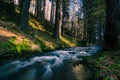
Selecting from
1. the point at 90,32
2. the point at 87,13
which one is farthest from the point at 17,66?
the point at 90,32

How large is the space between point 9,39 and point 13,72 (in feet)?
19.2

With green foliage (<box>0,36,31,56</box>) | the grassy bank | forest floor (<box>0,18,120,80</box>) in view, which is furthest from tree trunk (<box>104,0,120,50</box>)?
green foliage (<box>0,36,31,56</box>)

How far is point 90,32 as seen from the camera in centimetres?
4619

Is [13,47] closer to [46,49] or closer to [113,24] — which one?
[46,49]

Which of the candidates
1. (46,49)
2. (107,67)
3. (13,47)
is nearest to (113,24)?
(107,67)

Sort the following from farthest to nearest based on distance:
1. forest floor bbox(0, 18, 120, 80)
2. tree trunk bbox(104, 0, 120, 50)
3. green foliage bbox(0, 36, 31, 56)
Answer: green foliage bbox(0, 36, 31, 56) < tree trunk bbox(104, 0, 120, 50) < forest floor bbox(0, 18, 120, 80)

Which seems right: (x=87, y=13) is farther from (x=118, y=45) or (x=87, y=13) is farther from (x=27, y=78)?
(x=27, y=78)

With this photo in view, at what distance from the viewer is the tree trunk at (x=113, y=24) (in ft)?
35.1

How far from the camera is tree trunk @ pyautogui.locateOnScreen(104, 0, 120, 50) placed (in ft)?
35.1

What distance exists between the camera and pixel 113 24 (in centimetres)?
1077

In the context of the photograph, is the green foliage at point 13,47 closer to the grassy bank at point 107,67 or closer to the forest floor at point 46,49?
the forest floor at point 46,49

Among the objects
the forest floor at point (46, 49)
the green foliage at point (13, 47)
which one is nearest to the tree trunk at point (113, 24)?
the forest floor at point (46, 49)

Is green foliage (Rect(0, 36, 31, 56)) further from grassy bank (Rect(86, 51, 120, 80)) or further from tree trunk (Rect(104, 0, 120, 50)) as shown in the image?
tree trunk (Rect(104, 0, 120, 50))

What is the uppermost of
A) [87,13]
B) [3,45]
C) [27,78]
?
[87,13]
